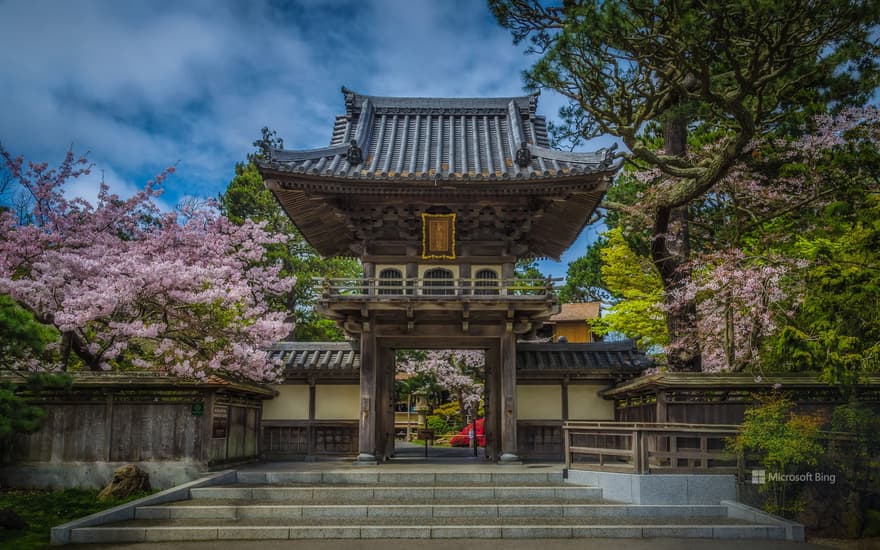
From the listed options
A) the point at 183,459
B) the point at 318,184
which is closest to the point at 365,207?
the point at 318,184

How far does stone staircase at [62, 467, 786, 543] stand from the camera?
32.6 feet

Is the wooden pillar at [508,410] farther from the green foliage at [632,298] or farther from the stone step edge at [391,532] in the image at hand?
the green foliage at [632,298]

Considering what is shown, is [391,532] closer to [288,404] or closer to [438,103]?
[288,404]

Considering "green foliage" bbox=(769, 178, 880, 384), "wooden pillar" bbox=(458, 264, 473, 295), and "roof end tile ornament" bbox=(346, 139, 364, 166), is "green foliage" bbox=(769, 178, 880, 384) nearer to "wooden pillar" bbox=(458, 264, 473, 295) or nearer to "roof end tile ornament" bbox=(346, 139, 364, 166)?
"wooden pillar" bbox=(458, 264, 473, 295)

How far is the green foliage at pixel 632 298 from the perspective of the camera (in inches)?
931

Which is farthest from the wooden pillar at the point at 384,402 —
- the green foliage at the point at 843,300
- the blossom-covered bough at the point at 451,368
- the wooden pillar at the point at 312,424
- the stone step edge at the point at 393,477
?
the blossom-covered bough at the point at 451,368

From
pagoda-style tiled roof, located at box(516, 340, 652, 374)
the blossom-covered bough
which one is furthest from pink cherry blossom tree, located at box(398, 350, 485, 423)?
pagoda-style tiled roof, located at box(516, 340, 652, 374)

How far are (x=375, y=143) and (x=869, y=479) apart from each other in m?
13.8

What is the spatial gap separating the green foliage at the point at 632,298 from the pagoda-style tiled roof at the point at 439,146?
5.86 meters

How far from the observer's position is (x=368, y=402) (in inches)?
631

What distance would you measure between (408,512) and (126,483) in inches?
230

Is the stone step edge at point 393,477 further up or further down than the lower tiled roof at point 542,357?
further down

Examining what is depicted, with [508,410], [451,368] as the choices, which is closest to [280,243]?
[451,368]

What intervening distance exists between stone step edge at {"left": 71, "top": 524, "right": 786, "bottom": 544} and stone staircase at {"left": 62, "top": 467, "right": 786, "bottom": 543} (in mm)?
14
